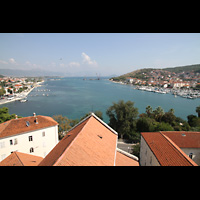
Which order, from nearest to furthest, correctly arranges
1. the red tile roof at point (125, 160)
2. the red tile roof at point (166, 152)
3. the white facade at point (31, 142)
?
the red tile roof at point (166, 152), the red tile roof at point (125, 160), the white facade at point (31, 142)

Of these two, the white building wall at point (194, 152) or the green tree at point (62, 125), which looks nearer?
the white building wall at point (194, 152)

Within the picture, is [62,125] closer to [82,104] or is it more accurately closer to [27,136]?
[27,136]

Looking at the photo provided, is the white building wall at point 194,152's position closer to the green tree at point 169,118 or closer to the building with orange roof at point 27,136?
the building with orange roof at point 27,136

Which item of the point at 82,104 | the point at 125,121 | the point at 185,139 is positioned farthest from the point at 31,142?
the point at 82,104

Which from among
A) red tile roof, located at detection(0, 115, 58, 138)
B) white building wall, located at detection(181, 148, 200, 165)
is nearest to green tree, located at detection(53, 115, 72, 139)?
red tile roof, located at detection(0, 115, 58, 138)

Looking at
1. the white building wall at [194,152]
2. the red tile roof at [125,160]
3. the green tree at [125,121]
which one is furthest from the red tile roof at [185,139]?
the green tree at [125,121]
